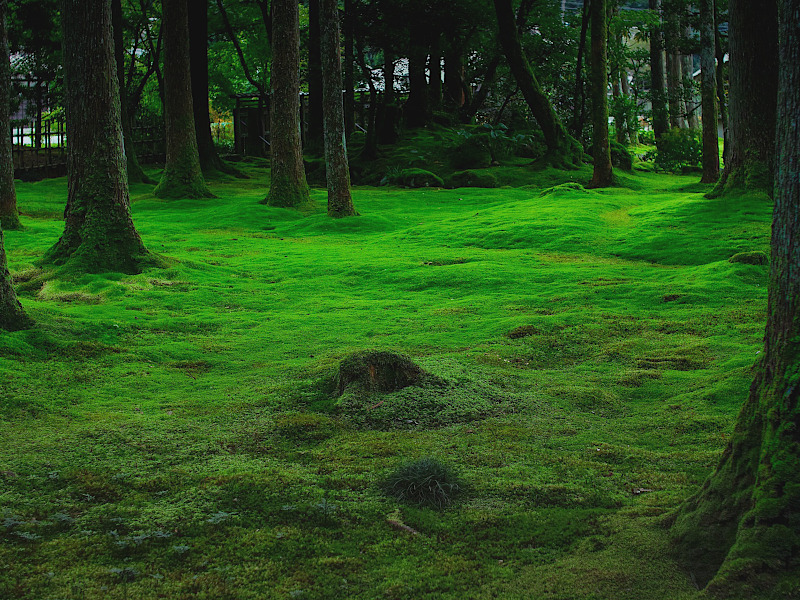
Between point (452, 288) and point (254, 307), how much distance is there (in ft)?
9.10

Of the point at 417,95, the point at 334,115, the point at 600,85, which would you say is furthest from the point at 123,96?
the point at 600,85

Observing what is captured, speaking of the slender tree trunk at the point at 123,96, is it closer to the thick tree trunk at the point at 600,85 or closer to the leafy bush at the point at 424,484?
the thick tree trunk at the point at 600,85

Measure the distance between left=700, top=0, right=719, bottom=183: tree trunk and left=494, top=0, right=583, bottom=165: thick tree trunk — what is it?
5.58 m

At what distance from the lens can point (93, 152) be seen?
34.9ft

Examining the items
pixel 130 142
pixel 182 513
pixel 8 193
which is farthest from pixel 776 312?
pixel 130 142

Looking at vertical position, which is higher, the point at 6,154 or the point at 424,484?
the point at 6,154

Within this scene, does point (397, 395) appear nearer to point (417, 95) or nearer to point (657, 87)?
point (417, 95)

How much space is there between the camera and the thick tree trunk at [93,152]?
10617mm

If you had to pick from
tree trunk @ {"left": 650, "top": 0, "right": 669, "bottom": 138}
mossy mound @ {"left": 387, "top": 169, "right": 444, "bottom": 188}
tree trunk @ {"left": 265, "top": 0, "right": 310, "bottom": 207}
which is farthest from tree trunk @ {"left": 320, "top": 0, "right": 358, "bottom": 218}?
tree trunk @ {"left": 650, "top": 0, "right": 669, "bottom": 138}

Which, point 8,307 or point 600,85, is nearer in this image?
point 8,307

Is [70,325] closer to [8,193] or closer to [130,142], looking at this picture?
[8,193]

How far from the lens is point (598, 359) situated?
722 centimetres

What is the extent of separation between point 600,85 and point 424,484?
18275 mm

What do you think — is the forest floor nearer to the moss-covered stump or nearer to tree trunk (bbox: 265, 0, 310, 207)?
the moss-covered stump
